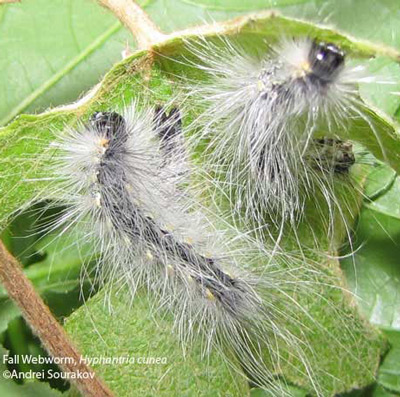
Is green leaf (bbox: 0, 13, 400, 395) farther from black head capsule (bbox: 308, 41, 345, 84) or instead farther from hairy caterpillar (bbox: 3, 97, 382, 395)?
black head capsule (bbox: 308, 41, 345, 84)

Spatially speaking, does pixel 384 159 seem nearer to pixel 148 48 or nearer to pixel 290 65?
pixel 290 65

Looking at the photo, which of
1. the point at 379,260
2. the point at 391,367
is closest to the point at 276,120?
the point at 379,260

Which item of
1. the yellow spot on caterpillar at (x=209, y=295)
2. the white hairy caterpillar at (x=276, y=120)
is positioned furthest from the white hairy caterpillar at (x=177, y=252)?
the white hairy caterpillar at (x=276, y=120)

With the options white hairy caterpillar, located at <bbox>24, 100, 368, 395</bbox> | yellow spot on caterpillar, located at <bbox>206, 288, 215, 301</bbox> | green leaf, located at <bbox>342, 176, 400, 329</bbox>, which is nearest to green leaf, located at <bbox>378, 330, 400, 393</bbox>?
green leaf, located at <bbox>342, 176, 400, 329</bbox>

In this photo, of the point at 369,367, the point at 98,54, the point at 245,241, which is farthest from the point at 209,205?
the point at 98,54

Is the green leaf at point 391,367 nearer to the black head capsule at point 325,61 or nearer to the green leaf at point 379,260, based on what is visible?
the green leaf at point 379,260

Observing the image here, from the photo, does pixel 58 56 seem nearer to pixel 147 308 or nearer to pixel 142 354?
pixel 147 308
